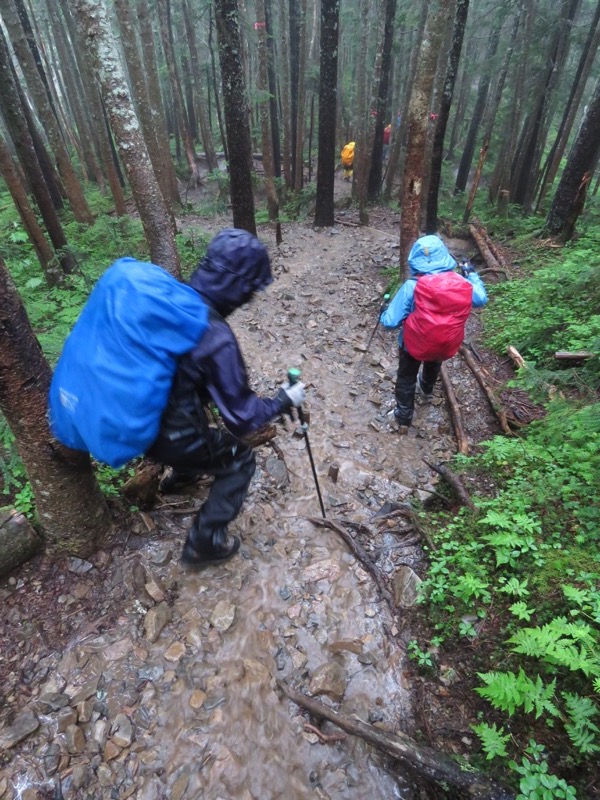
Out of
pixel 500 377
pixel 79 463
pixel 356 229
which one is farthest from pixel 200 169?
pixel 79 463

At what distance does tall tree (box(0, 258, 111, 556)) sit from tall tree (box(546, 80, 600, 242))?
1237 cm

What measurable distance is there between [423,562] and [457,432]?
99.4 inches

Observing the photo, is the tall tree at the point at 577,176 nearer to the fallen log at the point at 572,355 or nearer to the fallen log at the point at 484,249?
the fallen log at the point at 484,249

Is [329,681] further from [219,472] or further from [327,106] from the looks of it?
[327,106]

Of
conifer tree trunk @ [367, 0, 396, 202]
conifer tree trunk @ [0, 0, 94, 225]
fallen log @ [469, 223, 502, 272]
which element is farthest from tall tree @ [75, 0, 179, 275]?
conifer tree trunk @ [367, 0, 396, 202]

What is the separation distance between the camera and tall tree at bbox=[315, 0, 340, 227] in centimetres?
A: 1259

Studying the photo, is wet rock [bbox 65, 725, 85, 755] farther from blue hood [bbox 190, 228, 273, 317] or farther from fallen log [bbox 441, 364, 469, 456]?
fallen log [bbox 441, 364, 469, 456]

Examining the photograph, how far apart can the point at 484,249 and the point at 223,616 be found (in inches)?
497

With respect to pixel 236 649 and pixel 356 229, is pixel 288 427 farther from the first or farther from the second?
pixel 356 229

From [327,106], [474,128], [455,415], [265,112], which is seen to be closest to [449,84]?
[327,106]

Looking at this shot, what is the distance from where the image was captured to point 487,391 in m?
6.53

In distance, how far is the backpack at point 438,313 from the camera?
206 inches

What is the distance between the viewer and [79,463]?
333 centimetres

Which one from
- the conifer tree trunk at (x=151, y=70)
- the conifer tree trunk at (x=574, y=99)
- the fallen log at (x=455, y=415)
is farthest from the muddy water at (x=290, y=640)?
the conifer tree trunk at (x=574, y=99)
